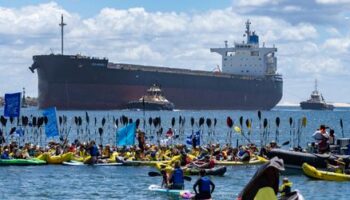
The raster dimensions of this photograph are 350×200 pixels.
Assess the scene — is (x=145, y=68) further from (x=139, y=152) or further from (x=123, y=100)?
(x=139, y=152)

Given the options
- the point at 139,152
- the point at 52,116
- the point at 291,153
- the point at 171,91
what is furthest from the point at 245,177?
the point at 171,91

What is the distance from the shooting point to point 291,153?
38312 millimetres

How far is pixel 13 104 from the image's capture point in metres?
46.3

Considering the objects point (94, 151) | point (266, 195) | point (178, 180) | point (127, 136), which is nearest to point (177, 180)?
point (178, 180)

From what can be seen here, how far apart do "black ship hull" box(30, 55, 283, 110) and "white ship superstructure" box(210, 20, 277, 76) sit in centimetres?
434

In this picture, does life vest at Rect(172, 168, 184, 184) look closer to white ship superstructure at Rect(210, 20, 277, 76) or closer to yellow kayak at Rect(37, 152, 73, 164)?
yellow kayak at Rect(37, 152, 73, 164)

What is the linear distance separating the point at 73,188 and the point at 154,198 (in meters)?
5.60

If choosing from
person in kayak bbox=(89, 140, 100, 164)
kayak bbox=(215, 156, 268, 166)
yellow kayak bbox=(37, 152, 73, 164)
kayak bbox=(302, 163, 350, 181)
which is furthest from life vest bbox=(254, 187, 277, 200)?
yellow kayak bbox=(37, 152, 73, 164)

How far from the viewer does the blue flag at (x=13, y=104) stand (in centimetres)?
4609

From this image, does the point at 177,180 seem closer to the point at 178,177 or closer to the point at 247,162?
the point at 178,177

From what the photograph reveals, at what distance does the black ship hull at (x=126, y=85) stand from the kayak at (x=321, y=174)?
102 m

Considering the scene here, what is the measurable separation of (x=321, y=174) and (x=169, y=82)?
119 metres

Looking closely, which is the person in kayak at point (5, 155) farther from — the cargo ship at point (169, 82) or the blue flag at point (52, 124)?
the cargo ship at point (169, 82)

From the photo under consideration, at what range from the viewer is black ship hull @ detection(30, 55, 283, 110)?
139000 mm
